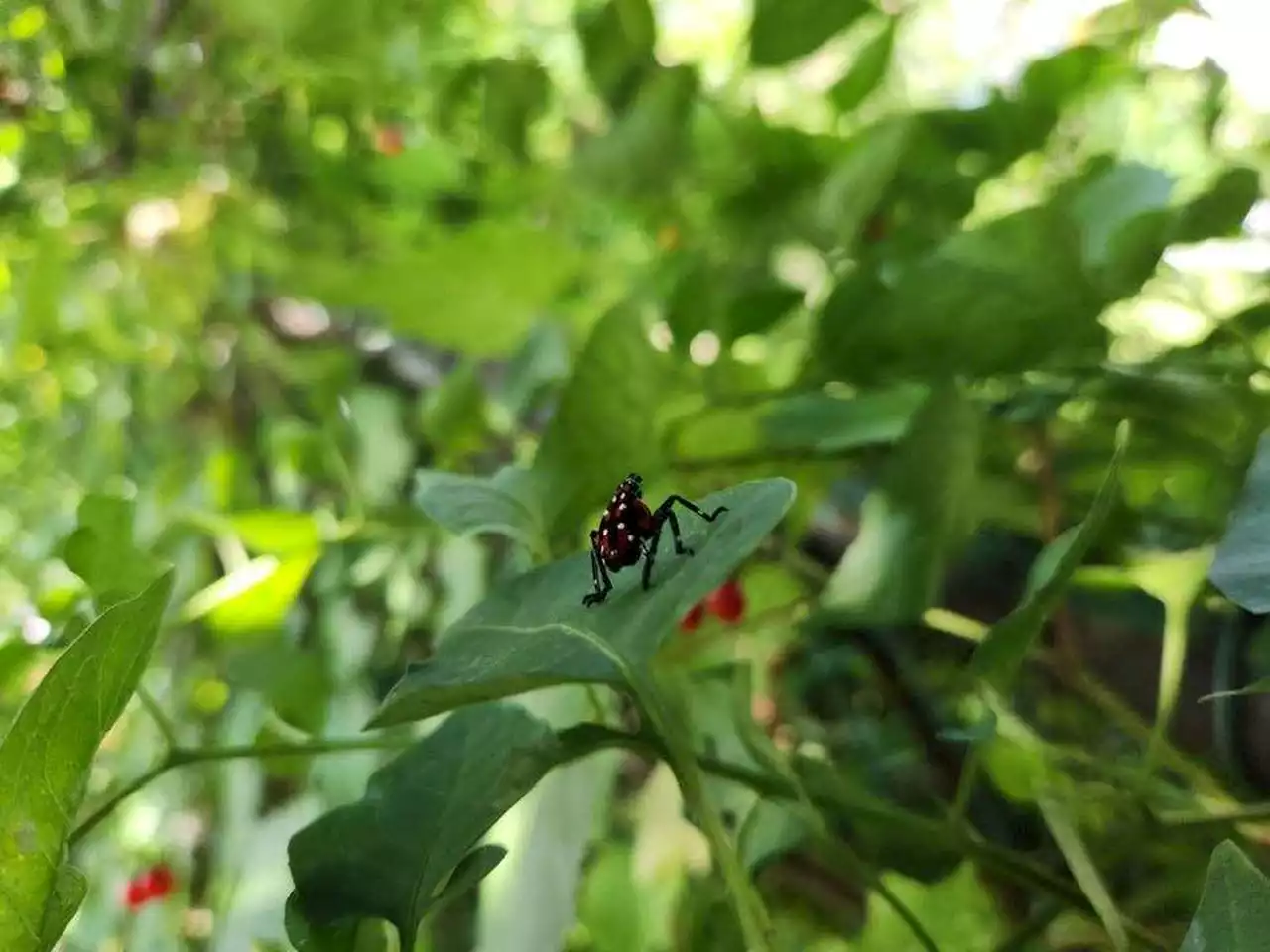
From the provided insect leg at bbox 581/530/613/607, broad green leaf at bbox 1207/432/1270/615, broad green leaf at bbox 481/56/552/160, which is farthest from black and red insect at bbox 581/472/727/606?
broad green leaf at bbox 481/56/552/160

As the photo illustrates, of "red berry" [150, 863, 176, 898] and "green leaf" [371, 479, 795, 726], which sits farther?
"red berry" [150, 863, 176, 898]

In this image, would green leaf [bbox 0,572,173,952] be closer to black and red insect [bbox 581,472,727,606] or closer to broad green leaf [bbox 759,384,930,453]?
black and red insect [bbox 581,472,727,606]

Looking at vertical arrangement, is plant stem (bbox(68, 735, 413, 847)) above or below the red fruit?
above

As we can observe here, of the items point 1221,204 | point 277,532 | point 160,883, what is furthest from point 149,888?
point 1221,204

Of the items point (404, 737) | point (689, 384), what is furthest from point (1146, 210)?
point (404, 737)

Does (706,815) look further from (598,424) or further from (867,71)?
(867,71)
